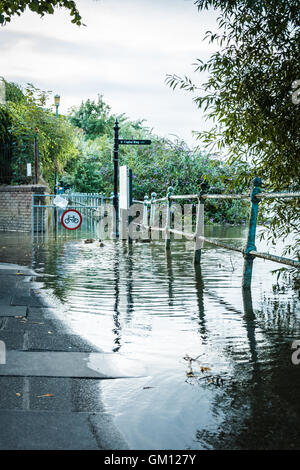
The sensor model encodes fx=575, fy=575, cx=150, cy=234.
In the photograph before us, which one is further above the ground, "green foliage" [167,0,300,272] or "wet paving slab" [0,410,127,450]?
"green foliage" [167,0,300,272]

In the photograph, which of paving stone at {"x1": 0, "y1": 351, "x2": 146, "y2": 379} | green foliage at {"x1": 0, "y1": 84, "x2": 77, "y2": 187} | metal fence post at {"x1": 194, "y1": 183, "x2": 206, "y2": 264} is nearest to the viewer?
paving stone at {"x1": 0, "y1": 351, "x2": 146, "y2": 379}

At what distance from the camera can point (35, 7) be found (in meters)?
11.2

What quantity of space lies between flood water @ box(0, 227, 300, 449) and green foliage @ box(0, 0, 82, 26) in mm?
5523

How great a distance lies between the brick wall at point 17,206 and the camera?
59.6 ft

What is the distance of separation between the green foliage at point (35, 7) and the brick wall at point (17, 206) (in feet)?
A: 23.2

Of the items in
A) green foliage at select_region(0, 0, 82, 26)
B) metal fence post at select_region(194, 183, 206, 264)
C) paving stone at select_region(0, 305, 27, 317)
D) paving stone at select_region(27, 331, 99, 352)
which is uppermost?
green foliage at select_region(0, 0, 82, 26)

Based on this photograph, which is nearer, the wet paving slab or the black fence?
the wet paving slab

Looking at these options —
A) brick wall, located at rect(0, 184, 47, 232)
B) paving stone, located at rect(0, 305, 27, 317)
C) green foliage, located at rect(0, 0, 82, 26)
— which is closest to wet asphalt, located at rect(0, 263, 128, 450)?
paving stone, located at rect(0, 305, 27, 317)

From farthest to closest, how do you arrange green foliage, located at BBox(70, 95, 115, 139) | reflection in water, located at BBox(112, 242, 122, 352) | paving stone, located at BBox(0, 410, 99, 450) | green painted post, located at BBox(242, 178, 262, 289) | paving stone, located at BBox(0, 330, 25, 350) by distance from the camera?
1. green foliage, located at BBox(70, 95, 115, 139)
2. green painted post, located at BBox(242, 178, 262, 289)
3. reflection in water, located at BBox(112, 242, 122, 352)
4. paving stone, located at BBox(0, 330, 25, 350)
5. paving stone, located at BBox(0, 410, 99, 450)

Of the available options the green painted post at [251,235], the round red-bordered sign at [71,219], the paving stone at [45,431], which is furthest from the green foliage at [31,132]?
the paving stone at [45,431]

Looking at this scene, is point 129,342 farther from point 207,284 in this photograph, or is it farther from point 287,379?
point 207,284

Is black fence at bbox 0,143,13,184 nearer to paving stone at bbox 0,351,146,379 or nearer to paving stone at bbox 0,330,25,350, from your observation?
paving stone at bbox 0,330,25,350

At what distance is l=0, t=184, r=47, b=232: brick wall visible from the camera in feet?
59.6
